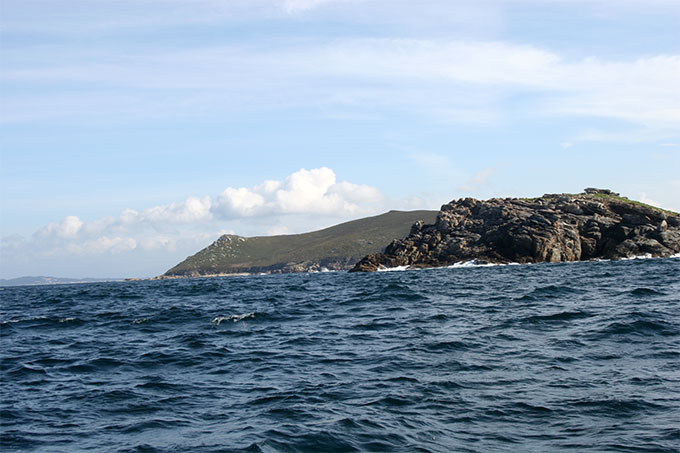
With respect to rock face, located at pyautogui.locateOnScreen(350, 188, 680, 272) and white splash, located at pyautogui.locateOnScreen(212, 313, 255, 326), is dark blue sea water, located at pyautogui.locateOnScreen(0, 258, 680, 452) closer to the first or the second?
white splash, located at pyautogui.locateOnScreen(212, 313, 255, 326)

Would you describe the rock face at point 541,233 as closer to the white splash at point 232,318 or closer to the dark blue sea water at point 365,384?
the dark blue sea water at point 365,384

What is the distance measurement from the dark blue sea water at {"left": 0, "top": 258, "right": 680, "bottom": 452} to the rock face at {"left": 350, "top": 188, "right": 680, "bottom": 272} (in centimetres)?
9402

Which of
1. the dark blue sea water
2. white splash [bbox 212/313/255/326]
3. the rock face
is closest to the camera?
the dark blue sea water

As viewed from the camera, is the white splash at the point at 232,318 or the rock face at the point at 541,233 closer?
the white splash at the point at 232,318

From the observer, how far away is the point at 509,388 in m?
14.6

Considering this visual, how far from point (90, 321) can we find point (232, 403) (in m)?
26.0

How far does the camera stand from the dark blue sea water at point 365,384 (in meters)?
11.4

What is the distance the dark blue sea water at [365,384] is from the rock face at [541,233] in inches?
3702

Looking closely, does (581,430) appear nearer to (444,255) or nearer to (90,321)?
(90,321)

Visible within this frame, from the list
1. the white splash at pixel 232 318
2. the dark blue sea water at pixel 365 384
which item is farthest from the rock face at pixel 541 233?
the white splash at pixel 232 318

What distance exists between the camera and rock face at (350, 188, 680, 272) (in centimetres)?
11700

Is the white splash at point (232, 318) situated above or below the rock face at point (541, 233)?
below

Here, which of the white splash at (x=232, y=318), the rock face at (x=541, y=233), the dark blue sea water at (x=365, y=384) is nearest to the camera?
the dark blue sea water at (x=365, y=384)

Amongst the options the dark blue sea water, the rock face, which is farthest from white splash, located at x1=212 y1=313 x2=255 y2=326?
the rock face
